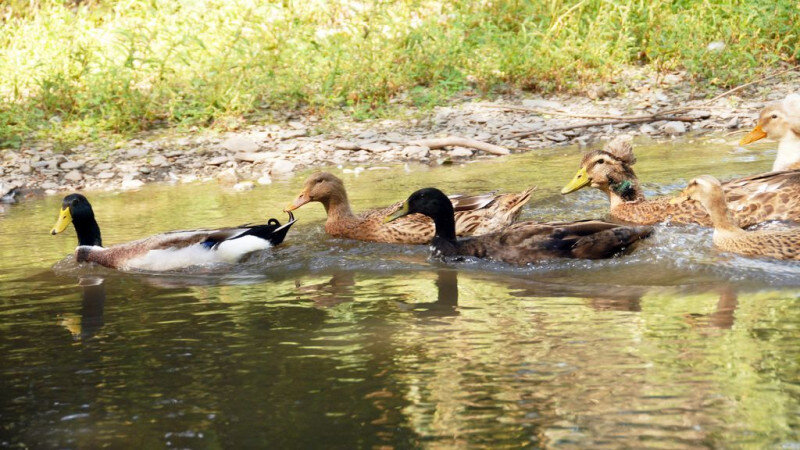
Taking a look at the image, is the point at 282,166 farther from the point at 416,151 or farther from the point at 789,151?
the point at 789,151

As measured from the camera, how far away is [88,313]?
6887 mm

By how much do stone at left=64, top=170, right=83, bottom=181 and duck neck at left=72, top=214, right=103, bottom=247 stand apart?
13.6 ft

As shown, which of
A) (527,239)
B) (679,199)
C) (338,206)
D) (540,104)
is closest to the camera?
(527,239)

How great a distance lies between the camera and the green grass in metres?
14.4

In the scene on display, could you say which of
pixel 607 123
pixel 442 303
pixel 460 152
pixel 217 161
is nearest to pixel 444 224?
pixel 442 303

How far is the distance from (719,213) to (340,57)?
8.38 meters

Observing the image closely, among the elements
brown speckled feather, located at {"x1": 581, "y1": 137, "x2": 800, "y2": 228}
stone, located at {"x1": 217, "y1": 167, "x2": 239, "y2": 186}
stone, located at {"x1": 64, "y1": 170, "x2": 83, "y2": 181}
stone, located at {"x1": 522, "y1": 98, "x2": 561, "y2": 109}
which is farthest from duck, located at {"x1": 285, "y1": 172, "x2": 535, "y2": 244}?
stone, located at {"x1": 522, "y1": 98, "x2": 561, "y2": 109}

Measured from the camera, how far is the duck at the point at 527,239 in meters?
7.59

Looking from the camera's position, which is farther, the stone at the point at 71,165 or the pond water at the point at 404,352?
the stone at the point at 71,165

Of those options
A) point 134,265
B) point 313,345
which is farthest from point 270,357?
point 134,265

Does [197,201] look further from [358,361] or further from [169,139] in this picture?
[358,361]

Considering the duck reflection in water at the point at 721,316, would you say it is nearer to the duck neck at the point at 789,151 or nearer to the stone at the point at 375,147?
the duck neck at the point at 789,151

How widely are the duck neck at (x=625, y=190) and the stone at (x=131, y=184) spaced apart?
238 inches

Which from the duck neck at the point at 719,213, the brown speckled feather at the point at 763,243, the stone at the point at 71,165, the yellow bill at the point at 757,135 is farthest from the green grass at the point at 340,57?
the brown speckled feather at the point at 763,243
